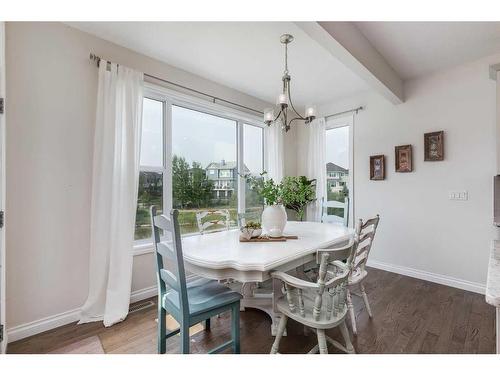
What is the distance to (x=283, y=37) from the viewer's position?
2.24 metres

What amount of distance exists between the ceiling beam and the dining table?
152 cm

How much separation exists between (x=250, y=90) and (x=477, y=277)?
Result: 352 centimetres

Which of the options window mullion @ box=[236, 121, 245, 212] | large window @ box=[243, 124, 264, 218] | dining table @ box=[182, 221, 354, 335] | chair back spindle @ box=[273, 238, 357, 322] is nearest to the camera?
chair back spindle @ box=[273, 238, 357, 322]

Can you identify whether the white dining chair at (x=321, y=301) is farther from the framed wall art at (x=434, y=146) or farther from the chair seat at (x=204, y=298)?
the framed wall art at (x=434, y=146)

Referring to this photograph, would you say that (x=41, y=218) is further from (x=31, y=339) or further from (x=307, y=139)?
(x=307, y=139)

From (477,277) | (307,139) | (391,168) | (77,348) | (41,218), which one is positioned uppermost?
(307,139)

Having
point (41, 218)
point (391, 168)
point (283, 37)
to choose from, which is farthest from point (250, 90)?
point (41, 218)

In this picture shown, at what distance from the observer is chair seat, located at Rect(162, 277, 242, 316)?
1489mm

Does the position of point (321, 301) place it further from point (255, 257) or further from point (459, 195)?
point (459, 195)

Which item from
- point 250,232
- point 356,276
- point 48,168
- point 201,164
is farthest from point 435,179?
point 48,168

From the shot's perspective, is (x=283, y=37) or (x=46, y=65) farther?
(x=283, y=37)

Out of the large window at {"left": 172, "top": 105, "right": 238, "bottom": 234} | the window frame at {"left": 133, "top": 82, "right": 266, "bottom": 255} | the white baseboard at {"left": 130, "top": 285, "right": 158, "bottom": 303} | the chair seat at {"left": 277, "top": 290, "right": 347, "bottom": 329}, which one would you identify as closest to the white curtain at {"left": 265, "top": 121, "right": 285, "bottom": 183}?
the large window at {"left": 172, "top": 105, "right": 238, "bottom": 234}

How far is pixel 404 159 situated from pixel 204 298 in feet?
9.82

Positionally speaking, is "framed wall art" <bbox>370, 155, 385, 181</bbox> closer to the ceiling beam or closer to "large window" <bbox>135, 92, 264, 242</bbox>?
the ceiling beam
